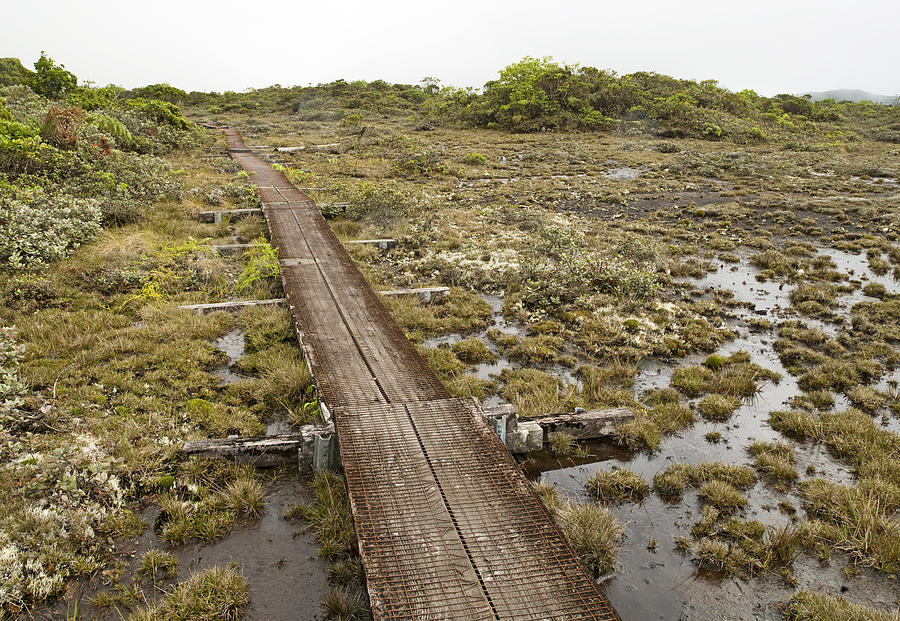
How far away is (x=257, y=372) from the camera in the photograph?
8.45m

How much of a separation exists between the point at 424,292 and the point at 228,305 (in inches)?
164

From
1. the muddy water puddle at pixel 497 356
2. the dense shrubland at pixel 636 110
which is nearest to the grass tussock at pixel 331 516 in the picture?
the muddy water puddle at pixel 497 356

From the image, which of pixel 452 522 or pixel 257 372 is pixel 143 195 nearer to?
pixel 257 372

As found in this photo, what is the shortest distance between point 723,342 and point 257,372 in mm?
8888

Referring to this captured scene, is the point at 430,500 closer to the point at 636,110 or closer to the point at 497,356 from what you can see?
the point at 497,356

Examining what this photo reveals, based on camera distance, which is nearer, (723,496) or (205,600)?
(205,600)

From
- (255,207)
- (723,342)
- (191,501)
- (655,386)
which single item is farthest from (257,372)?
(255,207)

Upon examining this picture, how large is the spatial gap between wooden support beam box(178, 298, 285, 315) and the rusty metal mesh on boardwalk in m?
1.84

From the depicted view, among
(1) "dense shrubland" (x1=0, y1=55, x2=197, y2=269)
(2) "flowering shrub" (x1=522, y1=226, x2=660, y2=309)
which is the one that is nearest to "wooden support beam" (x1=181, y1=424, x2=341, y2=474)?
(2) "flowering shrub" (x1=522, y1=226, x2=660, y2=309)

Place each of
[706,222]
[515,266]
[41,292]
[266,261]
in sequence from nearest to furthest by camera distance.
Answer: [41,292] → [266,261] → [515,266] → [706,222]

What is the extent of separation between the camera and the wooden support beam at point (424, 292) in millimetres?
11416

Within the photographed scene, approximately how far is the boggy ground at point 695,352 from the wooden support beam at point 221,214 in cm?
280

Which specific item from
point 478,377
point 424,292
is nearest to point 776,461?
point 478,377

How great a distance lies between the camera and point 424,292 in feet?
38.1
